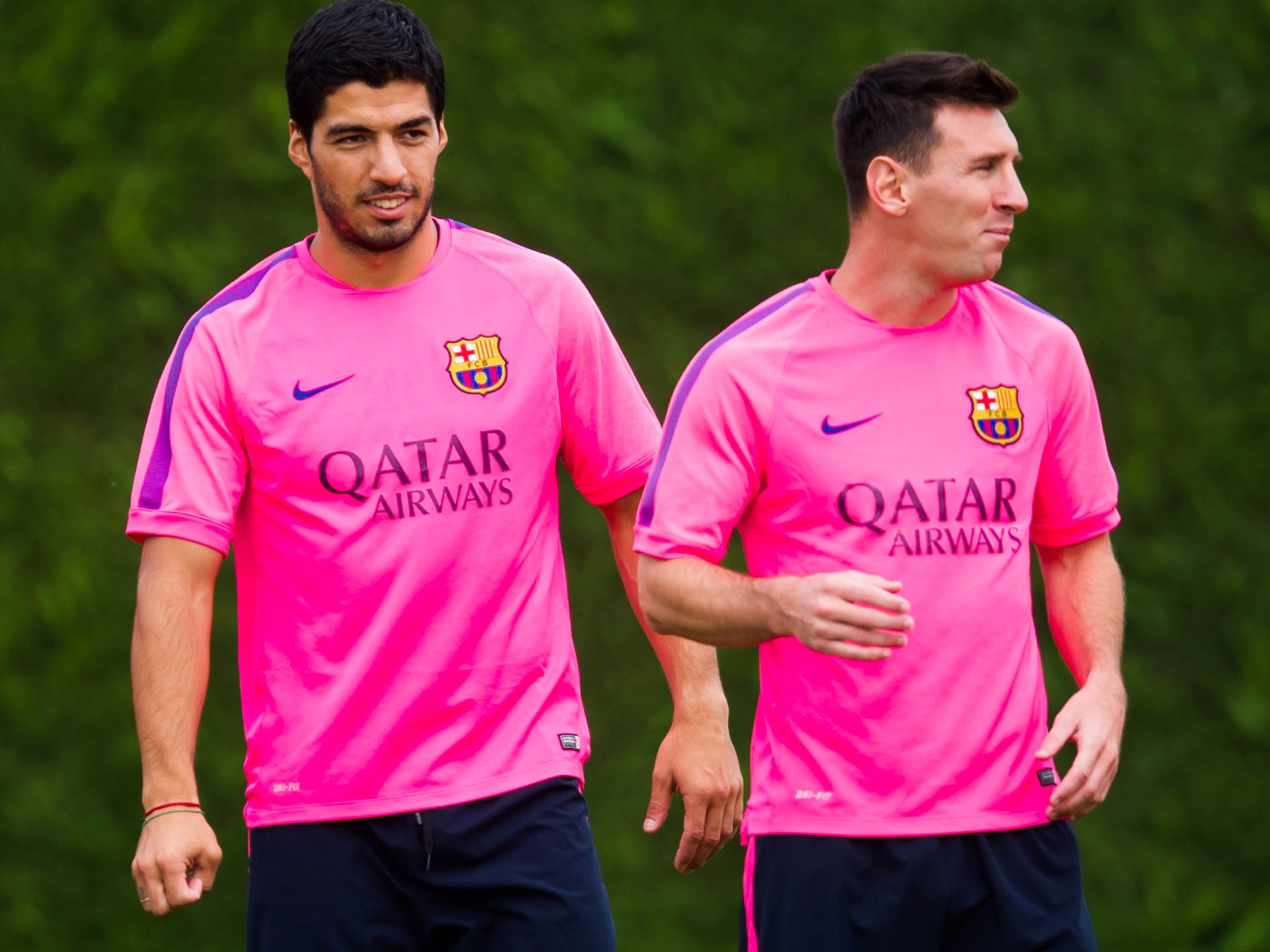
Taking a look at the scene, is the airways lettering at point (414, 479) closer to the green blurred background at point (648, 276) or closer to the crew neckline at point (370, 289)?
the crew neckline at point (370, 289)

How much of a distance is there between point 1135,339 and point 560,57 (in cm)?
206

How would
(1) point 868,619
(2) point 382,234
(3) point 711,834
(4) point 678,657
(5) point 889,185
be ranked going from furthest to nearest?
(4) point 678,657
(3) point 711,834
(2) point 382,234
(5) point 889,185
(1) point 868,619

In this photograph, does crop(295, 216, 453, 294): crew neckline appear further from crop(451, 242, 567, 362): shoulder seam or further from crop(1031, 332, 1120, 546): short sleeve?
crop(1031, 332, 1120, 546): short sleeve

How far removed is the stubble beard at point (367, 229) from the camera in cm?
373

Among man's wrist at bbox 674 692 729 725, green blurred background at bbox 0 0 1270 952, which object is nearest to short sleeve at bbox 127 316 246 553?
man's wrist at bbox 674 692 729 725

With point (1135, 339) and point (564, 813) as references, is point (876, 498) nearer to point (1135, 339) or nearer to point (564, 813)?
point (564, 813)

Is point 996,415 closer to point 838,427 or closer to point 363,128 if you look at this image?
point 838,427

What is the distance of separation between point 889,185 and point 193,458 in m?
1.55

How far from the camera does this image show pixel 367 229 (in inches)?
147

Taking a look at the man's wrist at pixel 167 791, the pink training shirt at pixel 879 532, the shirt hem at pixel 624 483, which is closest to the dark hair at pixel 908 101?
the pink training shirt at pixel 879 532

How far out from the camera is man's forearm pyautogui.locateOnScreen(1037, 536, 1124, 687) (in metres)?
3.69

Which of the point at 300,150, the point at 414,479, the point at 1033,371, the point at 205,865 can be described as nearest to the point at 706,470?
the point at 414,479

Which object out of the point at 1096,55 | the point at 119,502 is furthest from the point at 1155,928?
the point at 119,502

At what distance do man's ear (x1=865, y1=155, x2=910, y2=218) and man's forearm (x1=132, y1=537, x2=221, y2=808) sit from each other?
Result: 1.57m
